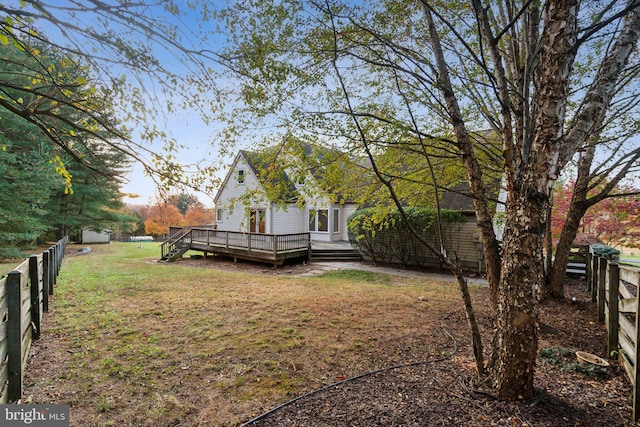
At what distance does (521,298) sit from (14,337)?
4181mm

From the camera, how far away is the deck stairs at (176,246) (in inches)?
555

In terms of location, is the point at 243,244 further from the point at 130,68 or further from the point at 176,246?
the point at 130,68

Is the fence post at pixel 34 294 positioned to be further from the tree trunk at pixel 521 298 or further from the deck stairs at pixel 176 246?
the deck stairs at pixel 176 246

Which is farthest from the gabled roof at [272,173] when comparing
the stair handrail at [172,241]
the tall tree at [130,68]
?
the stair handrail at [172,241]

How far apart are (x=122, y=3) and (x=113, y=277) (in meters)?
8.14

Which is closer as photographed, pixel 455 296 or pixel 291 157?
pixel 291 157

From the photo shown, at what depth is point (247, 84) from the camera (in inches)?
157

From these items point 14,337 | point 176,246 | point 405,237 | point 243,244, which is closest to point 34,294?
point 14,337

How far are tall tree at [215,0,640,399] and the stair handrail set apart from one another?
1231 cm

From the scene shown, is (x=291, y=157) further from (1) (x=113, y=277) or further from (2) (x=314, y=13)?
(1) (x=113, y=277)

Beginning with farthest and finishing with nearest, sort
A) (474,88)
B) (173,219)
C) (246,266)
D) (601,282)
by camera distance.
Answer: (173,219) < (246,266) < (474,88) < (601,282)

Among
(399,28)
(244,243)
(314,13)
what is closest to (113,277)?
(244,243)

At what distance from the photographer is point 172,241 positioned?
15.3m

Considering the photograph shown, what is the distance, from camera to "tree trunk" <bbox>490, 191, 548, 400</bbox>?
2346mm
